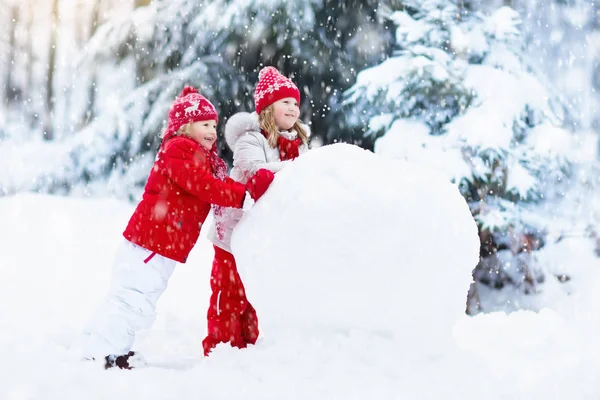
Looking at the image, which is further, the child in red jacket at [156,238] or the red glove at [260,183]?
the child in red jacket at [156,238]

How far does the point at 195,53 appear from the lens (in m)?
6.29

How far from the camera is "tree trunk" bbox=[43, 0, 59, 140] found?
9.88 metres

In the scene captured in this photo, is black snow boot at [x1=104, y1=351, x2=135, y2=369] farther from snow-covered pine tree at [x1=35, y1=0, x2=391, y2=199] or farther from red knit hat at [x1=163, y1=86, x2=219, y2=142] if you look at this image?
snow-covered pine tree at [x1=35, y1=0, x2=391, y2=199]

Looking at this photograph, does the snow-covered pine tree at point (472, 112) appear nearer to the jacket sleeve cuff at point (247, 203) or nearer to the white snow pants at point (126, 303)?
the jacket sleeve cuff at point (247, 203)

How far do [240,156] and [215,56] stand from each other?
3.60m

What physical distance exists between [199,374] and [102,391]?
0.39m

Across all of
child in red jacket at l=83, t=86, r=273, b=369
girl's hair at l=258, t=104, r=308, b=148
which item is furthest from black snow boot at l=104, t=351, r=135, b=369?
girl's hair at l=258, t=104, r=308, b=148

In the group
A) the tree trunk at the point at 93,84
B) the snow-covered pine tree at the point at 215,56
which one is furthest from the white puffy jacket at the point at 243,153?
the tree trunk at the point at 93,84

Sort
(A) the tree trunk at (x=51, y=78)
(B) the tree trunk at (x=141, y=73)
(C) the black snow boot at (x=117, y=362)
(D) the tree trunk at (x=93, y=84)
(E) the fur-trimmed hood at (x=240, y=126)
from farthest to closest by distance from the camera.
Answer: (A) the tree trunk at (x=51, y=78) < (D) the tree trunk at (x=93, y=84) < (B) the tree trunk at (x=141, y=73) < (E) the fur-trimmed hood at (x=240, y=126) < (C) the black snow boot at (x=117, y=362)

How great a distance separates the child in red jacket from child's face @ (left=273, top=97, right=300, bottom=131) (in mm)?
444

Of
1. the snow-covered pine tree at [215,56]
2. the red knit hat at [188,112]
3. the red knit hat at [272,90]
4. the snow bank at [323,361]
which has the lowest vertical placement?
the snow bank at [323,361]

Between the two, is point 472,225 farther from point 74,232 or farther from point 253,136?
point 74,232

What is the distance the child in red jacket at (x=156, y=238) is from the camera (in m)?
2.77

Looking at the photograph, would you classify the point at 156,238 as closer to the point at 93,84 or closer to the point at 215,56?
the point at 215,56
